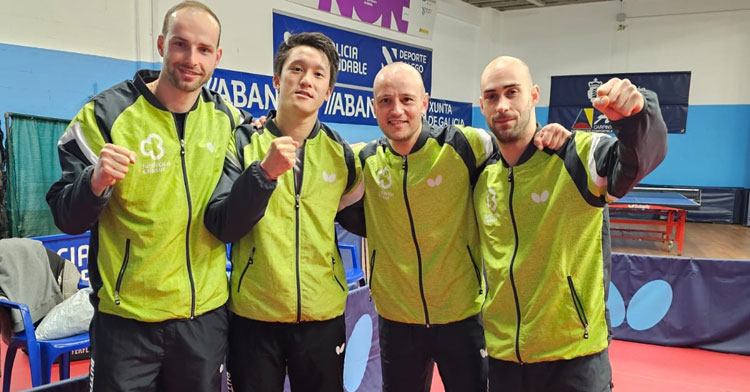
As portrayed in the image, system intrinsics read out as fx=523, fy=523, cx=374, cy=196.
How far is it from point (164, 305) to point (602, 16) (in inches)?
573

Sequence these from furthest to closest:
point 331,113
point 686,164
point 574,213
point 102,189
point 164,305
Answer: point 686,164 → point 331,113 → point 574,213 → point 164,305 → point 102,189

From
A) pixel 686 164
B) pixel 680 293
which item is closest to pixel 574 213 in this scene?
pixel 680 293

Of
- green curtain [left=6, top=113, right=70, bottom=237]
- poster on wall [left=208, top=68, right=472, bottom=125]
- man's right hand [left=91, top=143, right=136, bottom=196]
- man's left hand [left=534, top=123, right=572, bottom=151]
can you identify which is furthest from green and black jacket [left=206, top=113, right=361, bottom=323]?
poster on wall [left=208, top=68, right=472, bottom=125]

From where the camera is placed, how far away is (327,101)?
9.70 metres

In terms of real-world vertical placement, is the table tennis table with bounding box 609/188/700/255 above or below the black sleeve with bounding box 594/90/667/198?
below

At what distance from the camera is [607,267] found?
2107mm

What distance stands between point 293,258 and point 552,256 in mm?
1033

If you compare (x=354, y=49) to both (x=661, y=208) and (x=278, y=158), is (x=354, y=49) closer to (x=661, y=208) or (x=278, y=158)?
(x=661, y=208)

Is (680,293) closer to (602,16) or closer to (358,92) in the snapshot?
(358,92)

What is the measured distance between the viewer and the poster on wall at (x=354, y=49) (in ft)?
30.0

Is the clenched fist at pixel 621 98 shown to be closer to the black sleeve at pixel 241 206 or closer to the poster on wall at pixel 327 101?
the black sleeve at pixel 241 206

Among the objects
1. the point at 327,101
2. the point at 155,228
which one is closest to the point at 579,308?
the point at 155,228

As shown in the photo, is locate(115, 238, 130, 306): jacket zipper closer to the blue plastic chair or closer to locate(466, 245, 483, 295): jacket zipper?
locate(466, 245, 483, 295): jacket zipper

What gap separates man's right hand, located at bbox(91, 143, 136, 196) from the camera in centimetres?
163
